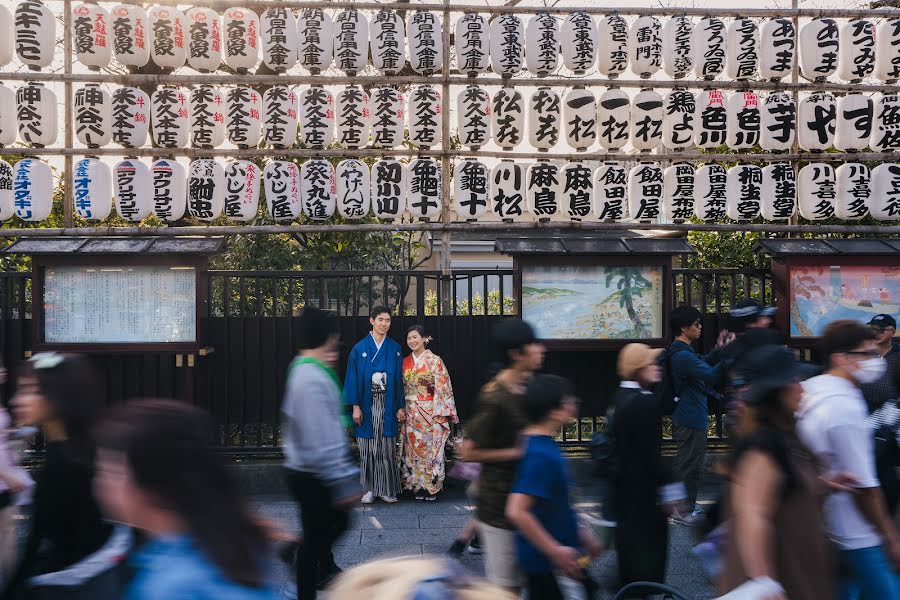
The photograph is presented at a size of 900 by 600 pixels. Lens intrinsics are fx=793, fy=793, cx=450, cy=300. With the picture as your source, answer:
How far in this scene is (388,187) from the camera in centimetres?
898

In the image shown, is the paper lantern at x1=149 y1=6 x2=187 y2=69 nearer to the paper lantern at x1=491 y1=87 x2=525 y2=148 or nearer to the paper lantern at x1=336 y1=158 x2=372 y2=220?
the paper lantern at x1=336 y1=158 x2=372 y2=220

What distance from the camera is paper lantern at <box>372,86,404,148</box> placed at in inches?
352

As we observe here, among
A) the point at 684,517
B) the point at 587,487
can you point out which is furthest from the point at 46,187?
the point at 684,517

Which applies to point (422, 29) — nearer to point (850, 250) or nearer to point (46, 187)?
point (46, 187)

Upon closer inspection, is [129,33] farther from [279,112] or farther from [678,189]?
[678,189]

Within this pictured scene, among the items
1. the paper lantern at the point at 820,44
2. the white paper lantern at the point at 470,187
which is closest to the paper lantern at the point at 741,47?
the paper lantern at the point at 820,44

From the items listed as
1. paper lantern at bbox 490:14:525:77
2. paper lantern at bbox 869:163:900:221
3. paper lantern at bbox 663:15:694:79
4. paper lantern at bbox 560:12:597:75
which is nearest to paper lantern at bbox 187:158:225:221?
paper lantern at bbox 490:14:525:77

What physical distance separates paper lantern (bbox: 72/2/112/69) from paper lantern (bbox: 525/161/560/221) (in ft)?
16.3

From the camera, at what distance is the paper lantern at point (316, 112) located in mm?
8984

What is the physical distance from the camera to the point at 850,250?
883cm

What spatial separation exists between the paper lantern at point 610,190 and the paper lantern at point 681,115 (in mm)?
712

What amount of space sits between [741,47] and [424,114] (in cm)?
376

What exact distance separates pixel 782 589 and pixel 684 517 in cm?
485

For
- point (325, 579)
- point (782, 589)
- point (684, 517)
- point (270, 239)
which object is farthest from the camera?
point (270, 239)
